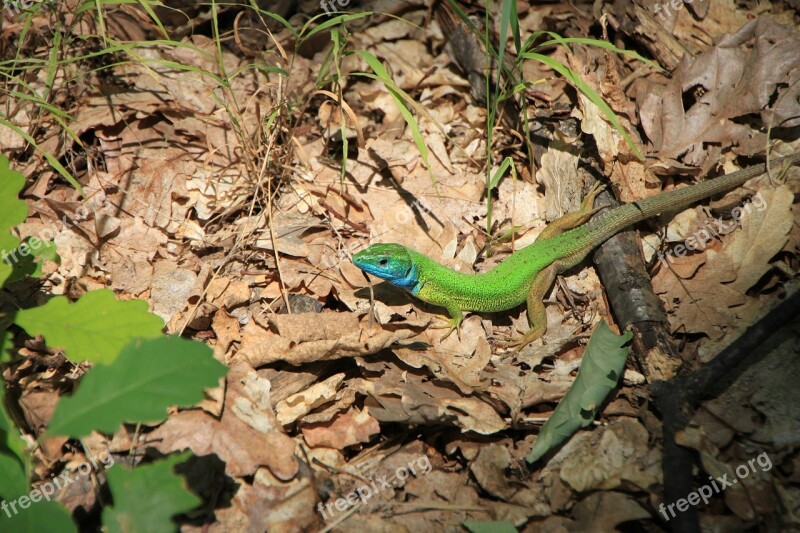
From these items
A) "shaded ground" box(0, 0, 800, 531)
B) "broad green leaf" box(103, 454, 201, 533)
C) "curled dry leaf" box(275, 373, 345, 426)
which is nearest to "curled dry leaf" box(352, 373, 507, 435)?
"shaded ground" box(0, 0, 800, 531)

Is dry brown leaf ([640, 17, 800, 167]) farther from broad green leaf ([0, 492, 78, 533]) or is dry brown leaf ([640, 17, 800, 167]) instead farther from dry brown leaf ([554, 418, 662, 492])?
broad green leaf ([0, 492, 78, 533])

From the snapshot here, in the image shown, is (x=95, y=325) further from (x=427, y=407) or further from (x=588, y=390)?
(x=588, y=390)

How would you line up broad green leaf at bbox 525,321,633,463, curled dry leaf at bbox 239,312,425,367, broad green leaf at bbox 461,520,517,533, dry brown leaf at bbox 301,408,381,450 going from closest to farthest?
broad green leaf at bbox 461,520,517,533, broad green leaf at bbox 525,321,633,463, dry brown leaf at bbox 301,408,381,450, curled dry leaf at bbox 239,312,425,367

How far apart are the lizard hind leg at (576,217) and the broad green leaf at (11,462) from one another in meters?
4.06

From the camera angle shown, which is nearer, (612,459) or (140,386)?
(140,386)

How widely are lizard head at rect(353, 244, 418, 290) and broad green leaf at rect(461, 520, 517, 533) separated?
1939 millimetres

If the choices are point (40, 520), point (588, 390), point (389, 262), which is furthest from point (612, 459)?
point (40, 520)

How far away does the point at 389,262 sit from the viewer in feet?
14.0

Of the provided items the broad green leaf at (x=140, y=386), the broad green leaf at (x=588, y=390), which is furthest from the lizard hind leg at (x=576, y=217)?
the broad green leaf at (x=140, y=386)

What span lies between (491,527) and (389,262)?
6.66 feet

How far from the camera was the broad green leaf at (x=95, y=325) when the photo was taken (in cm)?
288

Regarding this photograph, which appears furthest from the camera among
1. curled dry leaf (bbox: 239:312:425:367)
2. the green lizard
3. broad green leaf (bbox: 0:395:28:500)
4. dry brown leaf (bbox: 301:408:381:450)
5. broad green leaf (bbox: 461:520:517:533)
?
the green lizard

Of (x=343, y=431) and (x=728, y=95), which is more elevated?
(x=728, y=95)

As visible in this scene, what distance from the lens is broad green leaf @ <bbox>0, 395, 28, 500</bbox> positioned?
8.60 feet
